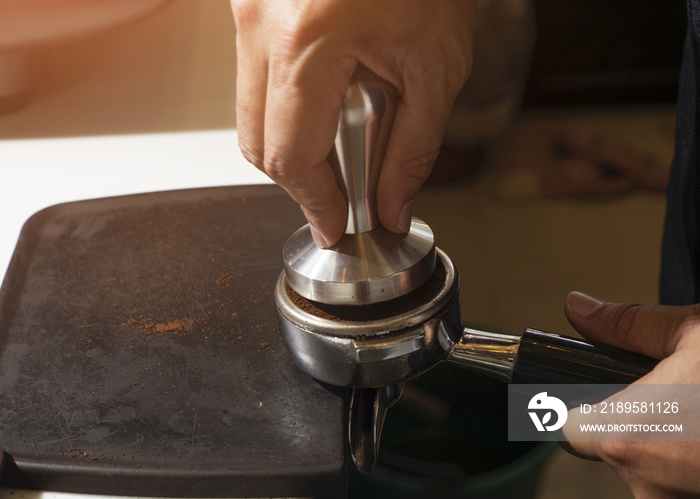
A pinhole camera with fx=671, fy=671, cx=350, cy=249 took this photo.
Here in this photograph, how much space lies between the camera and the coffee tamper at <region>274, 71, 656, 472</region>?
0.41 meters

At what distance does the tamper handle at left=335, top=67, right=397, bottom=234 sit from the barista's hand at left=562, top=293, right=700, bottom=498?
218 mm

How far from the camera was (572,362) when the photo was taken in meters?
0.44

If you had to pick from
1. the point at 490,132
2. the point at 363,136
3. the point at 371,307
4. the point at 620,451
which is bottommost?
the point at 490,132

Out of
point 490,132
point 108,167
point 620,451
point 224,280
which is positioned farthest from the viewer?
point 490,132

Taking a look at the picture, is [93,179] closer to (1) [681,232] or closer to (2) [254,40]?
(2) [254,40]

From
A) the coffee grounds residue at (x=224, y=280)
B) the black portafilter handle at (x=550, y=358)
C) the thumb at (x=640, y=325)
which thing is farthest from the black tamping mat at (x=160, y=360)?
the thumb at (x=640, y=325)

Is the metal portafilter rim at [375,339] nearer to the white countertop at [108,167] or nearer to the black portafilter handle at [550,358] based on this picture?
the black portafilter handle at [550,358]

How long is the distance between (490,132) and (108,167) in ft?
3.49

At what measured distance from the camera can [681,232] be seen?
792mm

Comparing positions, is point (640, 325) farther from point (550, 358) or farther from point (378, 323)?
point (378, 323)

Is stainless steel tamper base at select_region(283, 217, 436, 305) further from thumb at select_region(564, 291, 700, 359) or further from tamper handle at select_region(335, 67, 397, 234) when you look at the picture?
thumb at select_region(564, 291, 700, 359)

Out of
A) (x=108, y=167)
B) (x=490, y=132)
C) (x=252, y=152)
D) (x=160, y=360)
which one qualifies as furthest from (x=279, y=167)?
(x=490, y=132)

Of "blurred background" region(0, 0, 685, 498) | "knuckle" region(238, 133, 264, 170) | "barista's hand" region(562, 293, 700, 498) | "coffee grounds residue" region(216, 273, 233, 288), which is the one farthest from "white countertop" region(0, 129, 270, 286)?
"barista's hand" region(562, 293, 700, 498)

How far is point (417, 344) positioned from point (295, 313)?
0.27 ft
